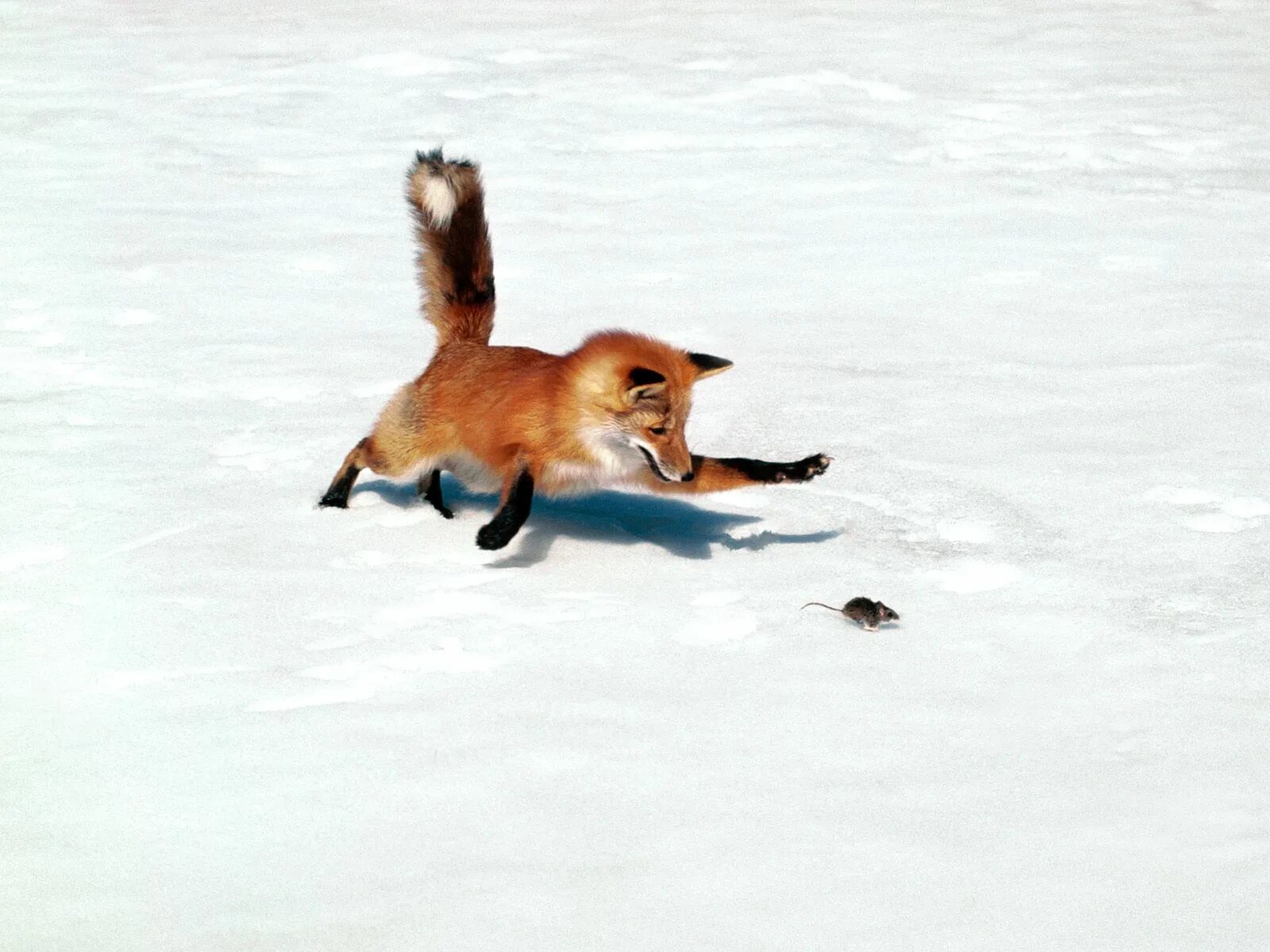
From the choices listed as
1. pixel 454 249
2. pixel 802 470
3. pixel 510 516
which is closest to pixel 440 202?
pixel 454 249

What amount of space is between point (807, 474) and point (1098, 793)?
162cm

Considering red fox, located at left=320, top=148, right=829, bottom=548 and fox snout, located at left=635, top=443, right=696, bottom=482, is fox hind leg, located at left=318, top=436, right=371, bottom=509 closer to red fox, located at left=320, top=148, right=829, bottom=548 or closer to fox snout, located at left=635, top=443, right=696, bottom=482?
red fox, located at left=320, top=148, right=829, bottom=548

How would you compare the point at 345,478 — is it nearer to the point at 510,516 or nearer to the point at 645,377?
the point at 510,516

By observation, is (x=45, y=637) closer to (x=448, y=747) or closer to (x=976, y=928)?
(x=448, y=747)

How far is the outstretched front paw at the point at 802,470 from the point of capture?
15.8 ft

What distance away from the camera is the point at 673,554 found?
4965 millimetres

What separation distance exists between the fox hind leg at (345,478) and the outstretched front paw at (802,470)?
4.72ft

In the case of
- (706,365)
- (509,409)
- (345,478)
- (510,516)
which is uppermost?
(706,365)

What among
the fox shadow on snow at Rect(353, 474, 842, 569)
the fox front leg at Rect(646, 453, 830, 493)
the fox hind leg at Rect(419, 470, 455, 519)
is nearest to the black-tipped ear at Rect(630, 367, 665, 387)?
the fox front leg at Rect(646, 453, 830, 493)

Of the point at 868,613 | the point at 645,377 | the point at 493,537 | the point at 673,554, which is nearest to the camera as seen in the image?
the point at 868,613

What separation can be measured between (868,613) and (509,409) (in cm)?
135

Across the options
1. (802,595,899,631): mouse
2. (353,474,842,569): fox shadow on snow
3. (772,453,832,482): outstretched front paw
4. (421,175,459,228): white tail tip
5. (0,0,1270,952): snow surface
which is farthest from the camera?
(421,175,459,228): white tail tip

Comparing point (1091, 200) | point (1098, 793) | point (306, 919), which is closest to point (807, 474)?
point (1098, 793)

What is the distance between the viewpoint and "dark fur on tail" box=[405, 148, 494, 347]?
17.9 feet
